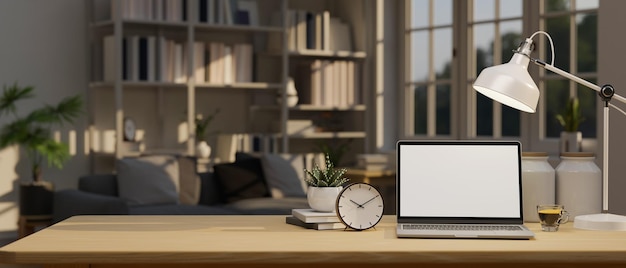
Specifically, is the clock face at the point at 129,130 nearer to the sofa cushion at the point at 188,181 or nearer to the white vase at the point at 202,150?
the white vase at the point at 202,150

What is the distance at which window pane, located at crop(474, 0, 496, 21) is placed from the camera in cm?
740

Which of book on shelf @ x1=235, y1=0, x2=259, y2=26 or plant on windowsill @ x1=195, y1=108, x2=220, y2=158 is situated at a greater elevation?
book on shelf @ x1=235, y1=0, x2=259, y2=26

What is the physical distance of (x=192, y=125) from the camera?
7.71m

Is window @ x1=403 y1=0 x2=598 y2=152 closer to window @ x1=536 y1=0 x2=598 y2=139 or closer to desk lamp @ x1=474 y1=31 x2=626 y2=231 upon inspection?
window @ x1=536 y1=0 x2=598 y2=139

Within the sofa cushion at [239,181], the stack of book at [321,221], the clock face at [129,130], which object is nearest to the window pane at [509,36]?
the sofa cushion at [239,181]

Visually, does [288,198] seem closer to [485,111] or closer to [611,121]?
[485,111]

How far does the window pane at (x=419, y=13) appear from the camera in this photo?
8.09 metres

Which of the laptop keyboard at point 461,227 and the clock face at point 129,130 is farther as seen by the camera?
the clock face at point 129,130

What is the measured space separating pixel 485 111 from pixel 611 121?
10.8 ft

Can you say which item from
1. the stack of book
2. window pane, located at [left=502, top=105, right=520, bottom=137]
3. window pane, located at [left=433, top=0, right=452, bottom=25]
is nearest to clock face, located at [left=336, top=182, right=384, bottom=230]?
the stack of book

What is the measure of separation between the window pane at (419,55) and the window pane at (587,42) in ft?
5.30

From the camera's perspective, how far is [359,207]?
10.3 feet

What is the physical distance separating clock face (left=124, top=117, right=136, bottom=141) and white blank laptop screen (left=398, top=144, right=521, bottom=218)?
4.73m
